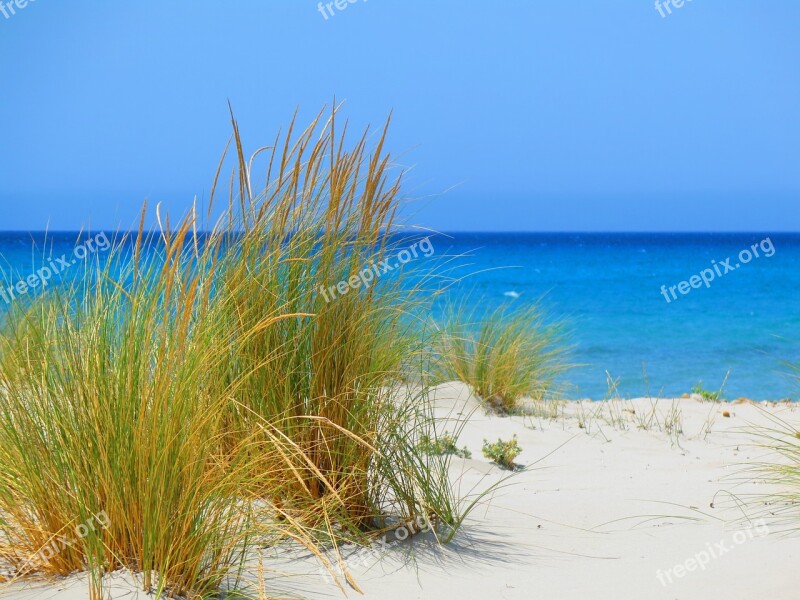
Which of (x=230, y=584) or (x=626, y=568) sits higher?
(x=230, y=584)

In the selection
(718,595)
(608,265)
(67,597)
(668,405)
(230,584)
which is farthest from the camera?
(608,265)

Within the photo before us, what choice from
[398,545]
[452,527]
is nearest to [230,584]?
[398,545]

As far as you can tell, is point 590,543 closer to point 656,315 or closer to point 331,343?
point 331,343

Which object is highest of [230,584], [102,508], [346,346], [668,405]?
[346,346]

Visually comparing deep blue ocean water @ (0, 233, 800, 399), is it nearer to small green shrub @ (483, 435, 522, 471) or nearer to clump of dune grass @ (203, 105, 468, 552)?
clump of dune grass @ (203, 105, 468, 552)

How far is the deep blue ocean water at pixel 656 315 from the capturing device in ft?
34.4

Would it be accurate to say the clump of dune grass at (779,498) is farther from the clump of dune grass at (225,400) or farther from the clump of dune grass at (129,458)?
the clump of dune grass at (129,458)

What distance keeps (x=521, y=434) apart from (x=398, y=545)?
2.69 m

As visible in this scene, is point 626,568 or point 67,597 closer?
point 67,597

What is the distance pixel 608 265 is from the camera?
125 ft

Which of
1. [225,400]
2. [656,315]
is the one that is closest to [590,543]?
[225,400]

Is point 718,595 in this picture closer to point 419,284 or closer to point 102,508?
point 419,284

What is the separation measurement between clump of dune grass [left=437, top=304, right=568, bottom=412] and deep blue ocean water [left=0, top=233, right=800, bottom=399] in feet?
1.43

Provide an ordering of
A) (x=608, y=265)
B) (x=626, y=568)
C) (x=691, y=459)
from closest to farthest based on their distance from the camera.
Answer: (x=626, y=568)
(x=691, y=459)
(x=608, y=265)
